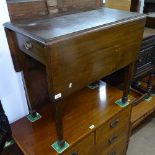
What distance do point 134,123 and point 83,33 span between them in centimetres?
121

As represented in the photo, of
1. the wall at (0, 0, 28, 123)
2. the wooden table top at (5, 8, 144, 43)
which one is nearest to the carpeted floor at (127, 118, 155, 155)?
the wall at (0, 0, 28, 123)

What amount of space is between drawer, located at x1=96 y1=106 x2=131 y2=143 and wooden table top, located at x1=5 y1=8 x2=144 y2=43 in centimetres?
61

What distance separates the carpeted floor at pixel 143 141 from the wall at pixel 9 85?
3.48ft

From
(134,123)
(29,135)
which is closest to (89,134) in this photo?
(29,135)

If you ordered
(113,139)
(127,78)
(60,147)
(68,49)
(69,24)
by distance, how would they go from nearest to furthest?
(68,49)
(69,24)
(60,147)
(127,78)
(113,139)

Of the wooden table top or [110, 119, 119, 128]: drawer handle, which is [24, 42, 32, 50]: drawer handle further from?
[110, 119, 119, 128]: drawer handle

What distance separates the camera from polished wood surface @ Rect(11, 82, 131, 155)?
107cm

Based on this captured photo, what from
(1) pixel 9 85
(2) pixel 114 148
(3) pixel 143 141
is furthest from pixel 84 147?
(3) pixel 143 141

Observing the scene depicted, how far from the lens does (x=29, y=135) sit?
112 cm

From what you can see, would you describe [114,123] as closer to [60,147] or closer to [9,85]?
[60,147]

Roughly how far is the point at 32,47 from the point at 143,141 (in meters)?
1.50

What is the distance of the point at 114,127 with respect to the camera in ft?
4.28

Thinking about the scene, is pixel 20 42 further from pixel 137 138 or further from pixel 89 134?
pixel 137 138

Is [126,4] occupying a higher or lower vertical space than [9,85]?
higher
